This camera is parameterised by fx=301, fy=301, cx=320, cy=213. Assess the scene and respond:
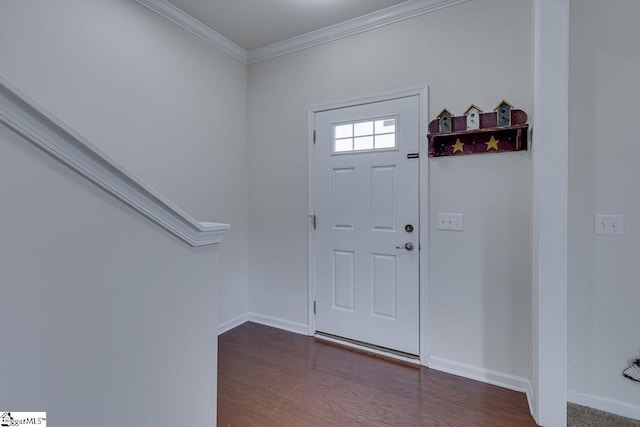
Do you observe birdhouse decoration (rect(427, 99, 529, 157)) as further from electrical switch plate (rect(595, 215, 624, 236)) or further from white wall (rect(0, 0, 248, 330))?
white wall (rect(0, 0, 248, 330))

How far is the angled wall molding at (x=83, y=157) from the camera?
0.78m

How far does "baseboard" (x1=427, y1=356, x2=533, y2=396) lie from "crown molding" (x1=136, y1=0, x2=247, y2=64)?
3265mm

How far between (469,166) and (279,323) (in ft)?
7.34

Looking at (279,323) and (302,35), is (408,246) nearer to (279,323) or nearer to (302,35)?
(279,323)

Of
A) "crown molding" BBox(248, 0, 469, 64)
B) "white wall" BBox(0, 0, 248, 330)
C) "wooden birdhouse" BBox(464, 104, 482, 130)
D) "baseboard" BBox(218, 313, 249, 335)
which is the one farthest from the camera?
"baseboard" BBox(218, 313, 249, 335)

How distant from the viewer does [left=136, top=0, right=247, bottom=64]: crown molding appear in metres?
2.31

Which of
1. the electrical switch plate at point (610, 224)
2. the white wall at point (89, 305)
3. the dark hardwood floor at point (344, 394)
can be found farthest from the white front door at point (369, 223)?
the white wall at point (89, 305)

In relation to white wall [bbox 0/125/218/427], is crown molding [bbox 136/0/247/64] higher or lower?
higher

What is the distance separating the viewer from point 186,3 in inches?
92.2

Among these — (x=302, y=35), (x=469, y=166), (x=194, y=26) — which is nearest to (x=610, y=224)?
(x=469, y=166)

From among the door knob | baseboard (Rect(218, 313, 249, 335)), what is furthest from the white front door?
baseboard (Rect(218, 313, 249, 335))

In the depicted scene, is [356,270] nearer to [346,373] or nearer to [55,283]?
[346,373]

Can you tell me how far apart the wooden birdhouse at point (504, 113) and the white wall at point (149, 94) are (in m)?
2.29

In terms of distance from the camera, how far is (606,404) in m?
1.80
